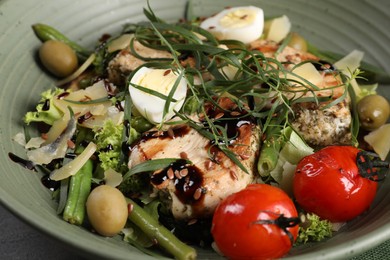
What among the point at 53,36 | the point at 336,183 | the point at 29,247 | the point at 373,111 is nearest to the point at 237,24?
the point at 373,111

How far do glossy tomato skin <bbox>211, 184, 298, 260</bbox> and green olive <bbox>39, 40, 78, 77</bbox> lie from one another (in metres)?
2.26

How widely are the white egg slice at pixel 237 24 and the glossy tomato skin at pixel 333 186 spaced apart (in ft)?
5.34

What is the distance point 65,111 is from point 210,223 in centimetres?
152

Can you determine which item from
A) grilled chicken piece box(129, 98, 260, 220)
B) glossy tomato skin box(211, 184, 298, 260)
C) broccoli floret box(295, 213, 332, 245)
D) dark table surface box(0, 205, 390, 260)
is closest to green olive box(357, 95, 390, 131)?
dark table surface box(0, 205, 390, 260)

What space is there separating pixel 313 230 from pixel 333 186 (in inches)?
12.8

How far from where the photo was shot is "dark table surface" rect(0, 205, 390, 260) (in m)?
3.99

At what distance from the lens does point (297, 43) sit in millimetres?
5176

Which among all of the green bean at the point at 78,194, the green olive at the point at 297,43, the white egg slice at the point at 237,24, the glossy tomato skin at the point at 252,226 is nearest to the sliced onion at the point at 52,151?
the green bean at the point at 78,194

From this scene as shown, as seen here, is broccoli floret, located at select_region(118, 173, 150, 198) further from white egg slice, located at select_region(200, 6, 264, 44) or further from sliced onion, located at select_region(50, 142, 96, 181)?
white egg slice, located at select_region(200, 6, 264, 44)

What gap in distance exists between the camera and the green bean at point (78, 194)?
3574mm

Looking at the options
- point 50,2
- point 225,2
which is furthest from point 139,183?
point 225,2

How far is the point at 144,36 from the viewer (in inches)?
184

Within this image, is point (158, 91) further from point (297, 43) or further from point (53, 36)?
point (297, 43)

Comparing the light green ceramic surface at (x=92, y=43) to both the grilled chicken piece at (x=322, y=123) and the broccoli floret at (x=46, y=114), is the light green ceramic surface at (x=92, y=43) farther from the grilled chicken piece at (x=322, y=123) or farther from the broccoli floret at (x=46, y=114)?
the grilled chicken piece at (x=322, y=123)
